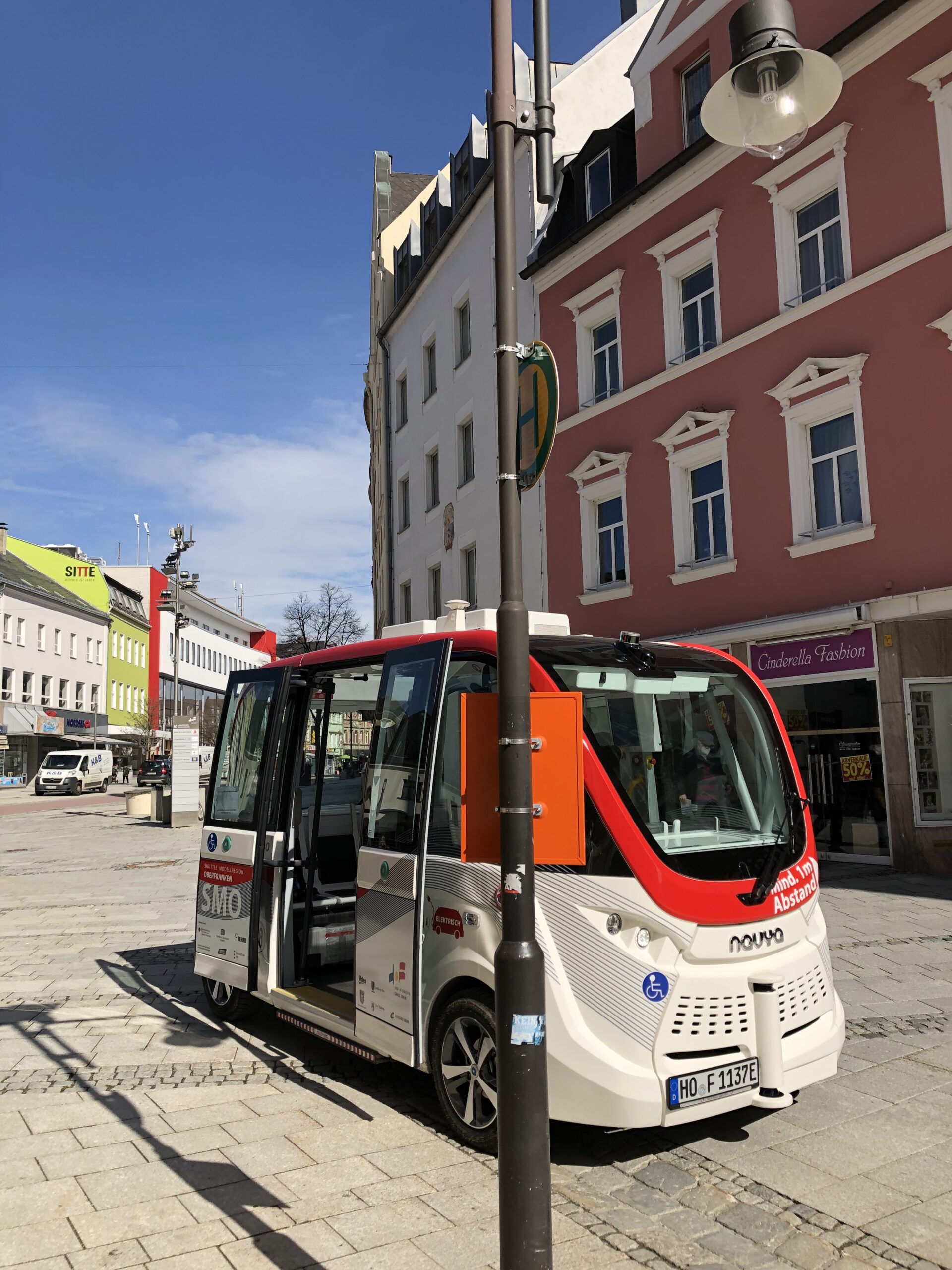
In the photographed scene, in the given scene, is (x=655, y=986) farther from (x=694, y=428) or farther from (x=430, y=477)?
(x=430, y=477)

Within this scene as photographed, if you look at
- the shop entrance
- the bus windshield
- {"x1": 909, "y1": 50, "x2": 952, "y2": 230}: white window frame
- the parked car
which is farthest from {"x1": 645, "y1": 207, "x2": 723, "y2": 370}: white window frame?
the parked car

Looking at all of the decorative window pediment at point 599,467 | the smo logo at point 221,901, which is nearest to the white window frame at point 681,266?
the decorative window pediment at point 599,467

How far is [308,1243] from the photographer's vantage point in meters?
3.84

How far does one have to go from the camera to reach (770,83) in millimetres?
4344

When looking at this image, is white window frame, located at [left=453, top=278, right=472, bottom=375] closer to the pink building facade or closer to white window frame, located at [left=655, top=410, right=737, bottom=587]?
the pink building facade

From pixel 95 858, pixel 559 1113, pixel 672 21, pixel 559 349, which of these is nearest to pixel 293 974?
pixel 559 1113

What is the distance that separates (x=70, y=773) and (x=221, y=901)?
4475 centimetres

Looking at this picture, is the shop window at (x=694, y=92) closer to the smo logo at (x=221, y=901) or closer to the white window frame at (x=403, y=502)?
the white window frame at (x=403, y=502)

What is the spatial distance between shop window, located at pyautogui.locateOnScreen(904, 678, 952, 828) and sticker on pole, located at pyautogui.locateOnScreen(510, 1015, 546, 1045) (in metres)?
12.0

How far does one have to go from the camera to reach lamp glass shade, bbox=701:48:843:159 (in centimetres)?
428

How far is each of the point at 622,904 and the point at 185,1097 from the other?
9.15ft

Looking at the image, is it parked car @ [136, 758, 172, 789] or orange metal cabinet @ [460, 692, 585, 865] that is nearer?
orange metal cabinet @ [460, 692, 585, 865]

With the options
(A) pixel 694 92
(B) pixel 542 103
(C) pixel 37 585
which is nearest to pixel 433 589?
(A) pixel 694 92

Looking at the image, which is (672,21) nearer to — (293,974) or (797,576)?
(797,576)
